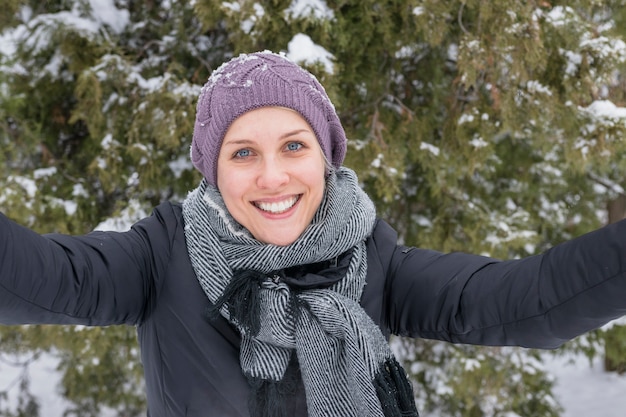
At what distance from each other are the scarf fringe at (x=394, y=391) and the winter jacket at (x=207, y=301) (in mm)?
122

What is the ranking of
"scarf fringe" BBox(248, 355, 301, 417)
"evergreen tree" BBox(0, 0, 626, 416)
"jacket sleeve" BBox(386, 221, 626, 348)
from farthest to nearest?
"evergreen tree" BBox(0, 0, 626, 416)
"scarf fringe" BBox(248, 355, 301, 417)
"jacket sleeve" BBox(386, 221, 626, 348)

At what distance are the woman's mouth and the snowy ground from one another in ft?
19.7

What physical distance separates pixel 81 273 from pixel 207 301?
13.0 inches

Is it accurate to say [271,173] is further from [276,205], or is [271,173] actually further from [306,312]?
[306,312]

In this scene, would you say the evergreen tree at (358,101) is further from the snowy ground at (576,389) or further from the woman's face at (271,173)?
the snowy ground at (576,389)

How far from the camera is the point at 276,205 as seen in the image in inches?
65.2

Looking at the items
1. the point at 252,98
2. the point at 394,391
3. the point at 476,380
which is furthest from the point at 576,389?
the point at 252,98

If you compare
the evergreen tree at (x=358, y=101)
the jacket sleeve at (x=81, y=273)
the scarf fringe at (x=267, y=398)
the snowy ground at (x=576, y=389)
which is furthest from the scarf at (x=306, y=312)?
the snowy ground at (x=576, y=389)

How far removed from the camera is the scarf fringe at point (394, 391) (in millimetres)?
1584

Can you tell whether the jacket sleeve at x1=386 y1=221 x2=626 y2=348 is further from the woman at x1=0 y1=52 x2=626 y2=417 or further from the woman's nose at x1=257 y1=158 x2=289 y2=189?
the woman's nose at x1=257 y1=158 x2=289 y2=189

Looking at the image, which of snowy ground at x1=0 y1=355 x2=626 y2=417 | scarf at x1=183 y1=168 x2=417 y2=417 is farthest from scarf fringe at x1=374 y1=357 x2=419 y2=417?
snowy ground at x1=0 y1=355 x2=626 y2=417

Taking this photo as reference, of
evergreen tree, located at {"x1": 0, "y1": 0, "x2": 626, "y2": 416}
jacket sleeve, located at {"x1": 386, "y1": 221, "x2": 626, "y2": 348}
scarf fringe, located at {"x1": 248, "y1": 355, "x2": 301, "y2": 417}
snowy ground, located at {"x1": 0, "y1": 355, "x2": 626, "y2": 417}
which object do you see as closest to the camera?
jacket sleeve, located at {"x1": 386, "y1": 221, "x2": 626, "y2": 348}

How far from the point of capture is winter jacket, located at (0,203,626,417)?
1.30 m

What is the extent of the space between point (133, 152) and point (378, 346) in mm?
2748
